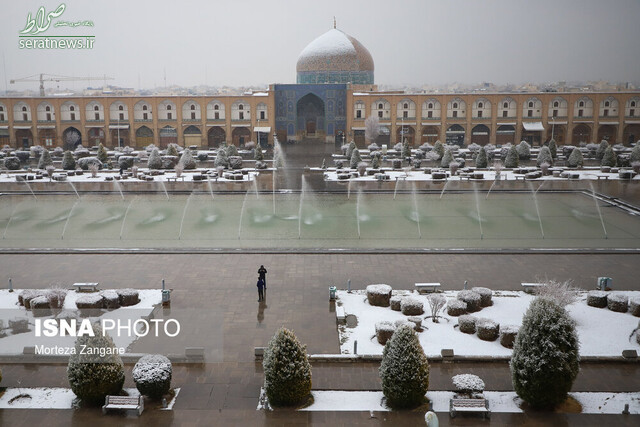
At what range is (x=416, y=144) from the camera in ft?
153

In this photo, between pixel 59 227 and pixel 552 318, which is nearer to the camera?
pixel 552 318

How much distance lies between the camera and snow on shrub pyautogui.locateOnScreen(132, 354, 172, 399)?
8641 mm

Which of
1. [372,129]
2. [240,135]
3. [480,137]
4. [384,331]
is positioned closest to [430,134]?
[480,137]

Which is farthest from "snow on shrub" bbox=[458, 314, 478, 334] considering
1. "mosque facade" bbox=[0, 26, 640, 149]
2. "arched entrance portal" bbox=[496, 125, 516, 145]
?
"arched entrance portal" bbox=[496, 125, 516, 145]

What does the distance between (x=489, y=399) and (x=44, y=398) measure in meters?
6.72

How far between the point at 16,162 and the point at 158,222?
1787 centimetres

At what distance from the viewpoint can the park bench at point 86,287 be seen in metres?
13.0

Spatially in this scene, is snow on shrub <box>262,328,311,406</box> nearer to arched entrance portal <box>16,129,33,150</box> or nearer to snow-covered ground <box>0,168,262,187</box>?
snow-covered ground <box>0,168,262,187</box>

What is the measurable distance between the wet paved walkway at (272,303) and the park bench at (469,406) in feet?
0.46

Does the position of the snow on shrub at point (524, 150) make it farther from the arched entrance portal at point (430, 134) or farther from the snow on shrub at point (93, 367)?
the snow on shrub at point (93, 367)

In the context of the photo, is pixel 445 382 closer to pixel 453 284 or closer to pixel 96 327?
pixel 453 284

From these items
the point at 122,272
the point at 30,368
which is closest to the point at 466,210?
the point at 122,272

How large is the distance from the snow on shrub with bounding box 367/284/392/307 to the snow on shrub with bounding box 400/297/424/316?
0.48m

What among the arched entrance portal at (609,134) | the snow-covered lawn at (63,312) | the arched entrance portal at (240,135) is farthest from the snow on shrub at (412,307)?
the arched entrance portal at (609,134)
